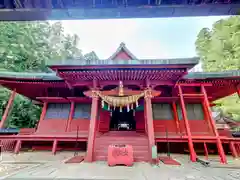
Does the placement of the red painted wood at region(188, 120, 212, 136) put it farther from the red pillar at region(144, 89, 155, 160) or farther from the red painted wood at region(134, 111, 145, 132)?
the red pillar at region(144, 89, 155, 160)

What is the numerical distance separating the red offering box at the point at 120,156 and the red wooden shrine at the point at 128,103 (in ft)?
2.54

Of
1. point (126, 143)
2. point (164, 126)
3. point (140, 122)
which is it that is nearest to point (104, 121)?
point (140, 122)

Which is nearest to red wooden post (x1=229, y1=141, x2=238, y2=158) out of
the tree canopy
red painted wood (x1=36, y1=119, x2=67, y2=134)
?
red painted wood (x1=36, y1=119, x2=67, y2=134)

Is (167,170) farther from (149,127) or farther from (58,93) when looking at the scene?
(58,93)

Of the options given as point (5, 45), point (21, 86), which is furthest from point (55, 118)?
point (5, 45)

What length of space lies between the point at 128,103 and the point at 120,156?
6.70 ft

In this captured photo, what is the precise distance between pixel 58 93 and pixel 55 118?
5.00 feet

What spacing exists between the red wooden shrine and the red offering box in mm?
776

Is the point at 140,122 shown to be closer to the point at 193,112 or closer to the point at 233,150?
the point at 193,112

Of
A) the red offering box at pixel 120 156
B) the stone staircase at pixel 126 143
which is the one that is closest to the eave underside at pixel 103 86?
the stone staircase at pixel 126 143

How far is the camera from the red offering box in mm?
4980

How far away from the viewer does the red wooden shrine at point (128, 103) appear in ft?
18.7

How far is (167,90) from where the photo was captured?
A: 8.63 meters

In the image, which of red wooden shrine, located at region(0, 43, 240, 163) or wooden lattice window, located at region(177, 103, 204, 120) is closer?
red wooden shrine, located at region(0, 43, 240, 163)
